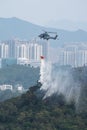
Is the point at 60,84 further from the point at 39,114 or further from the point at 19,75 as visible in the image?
the point at 19,75

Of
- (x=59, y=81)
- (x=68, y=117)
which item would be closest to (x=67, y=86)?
(x=59, y=81)

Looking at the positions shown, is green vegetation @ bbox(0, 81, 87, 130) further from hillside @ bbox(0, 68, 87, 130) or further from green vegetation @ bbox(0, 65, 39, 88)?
green vegetation @ bbox(0, 65, 39, 88)

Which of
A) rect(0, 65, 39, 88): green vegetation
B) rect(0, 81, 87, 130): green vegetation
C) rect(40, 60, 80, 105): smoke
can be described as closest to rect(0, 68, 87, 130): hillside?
rect(0, 81, 87, 130): green vegetation

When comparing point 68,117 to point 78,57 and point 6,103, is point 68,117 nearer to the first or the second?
point 6,103

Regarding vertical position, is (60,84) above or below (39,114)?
above

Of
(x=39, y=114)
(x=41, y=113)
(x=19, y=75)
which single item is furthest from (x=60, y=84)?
(x=19, y=75)
